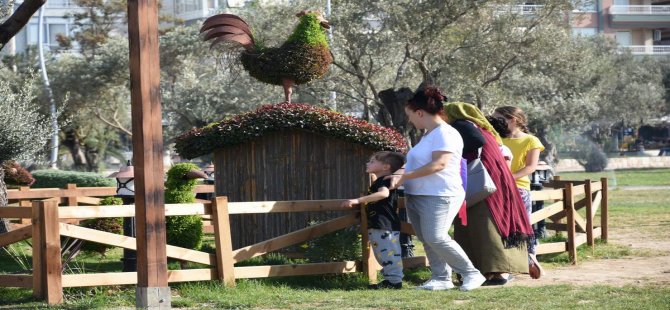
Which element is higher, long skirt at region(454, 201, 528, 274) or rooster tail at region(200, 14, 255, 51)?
rooster tail at region(200, 14, 255, 51)

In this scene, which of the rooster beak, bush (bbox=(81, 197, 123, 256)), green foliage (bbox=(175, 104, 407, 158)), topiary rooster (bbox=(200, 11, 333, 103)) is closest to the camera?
the rooster beak

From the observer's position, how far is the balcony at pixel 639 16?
69.1 metres

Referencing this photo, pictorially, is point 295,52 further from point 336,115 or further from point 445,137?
point 445,137

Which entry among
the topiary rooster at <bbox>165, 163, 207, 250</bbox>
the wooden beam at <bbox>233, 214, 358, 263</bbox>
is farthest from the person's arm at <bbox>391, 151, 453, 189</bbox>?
the topiary rooster at <bbox>165, 163, 207, 250</bbox>

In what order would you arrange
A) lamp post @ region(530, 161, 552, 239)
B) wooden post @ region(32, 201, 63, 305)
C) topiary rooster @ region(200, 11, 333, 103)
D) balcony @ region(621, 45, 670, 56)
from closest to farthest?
wooden post @ region(32, 201, 63, 305) → topiary rooster @ region(200, 11, 333, 103) → lamp post @ region(530, 161, 552, 239) → balcony @ region(621, 45, 670, 56)

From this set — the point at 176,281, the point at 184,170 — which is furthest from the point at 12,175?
the point at 176,281

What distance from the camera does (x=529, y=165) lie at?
9.88 meters

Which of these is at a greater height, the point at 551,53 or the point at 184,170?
the point at 551,53

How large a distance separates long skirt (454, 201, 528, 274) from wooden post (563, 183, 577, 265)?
257 centimetres

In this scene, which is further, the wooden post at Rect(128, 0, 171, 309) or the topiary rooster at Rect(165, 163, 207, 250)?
the topiary rooster at Rect(165, 163, 207, 250)

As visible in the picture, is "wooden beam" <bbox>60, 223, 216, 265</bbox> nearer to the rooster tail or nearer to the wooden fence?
the wooden fence

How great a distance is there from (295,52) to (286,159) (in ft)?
4.18

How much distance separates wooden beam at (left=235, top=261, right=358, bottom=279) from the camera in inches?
365

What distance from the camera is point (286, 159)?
38.4ft
